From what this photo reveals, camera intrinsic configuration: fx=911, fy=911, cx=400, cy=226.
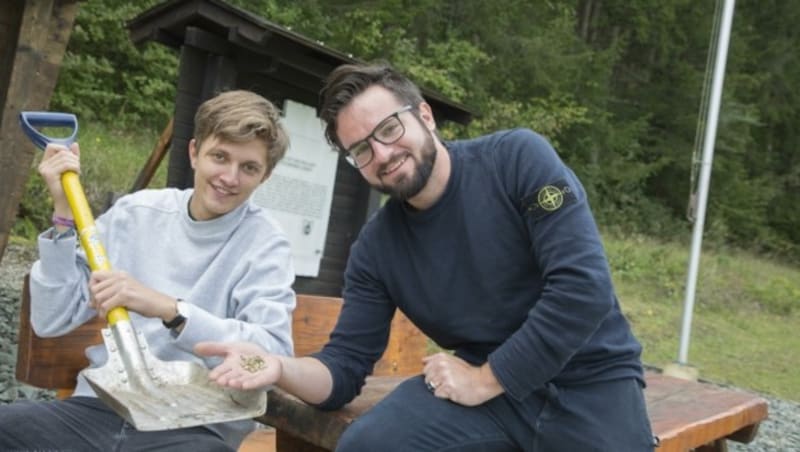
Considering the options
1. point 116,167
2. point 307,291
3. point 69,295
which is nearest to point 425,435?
point 69,295

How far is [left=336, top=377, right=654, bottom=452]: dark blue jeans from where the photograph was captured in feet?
6.85

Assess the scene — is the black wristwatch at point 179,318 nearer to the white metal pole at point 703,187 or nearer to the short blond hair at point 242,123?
the short blond hair at point 242,123

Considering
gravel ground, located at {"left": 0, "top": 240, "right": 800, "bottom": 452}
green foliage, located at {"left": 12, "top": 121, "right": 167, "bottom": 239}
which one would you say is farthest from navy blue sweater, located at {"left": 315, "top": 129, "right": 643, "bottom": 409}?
green foliage, located at {"left": 12, "top": 121, "right": 167, "bottom": 239}

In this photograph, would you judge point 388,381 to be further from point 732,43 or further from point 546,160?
point 732,43

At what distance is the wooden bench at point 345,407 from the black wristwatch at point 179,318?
0.32 metres

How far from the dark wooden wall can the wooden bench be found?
1.94m

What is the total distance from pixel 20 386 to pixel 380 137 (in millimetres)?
3275

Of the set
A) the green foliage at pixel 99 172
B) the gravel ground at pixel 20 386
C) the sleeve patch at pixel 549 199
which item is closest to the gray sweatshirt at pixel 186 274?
the sleeve patch at pixel 549 199

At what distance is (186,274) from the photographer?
2.57m

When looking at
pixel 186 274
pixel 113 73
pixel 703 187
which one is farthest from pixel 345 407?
pixel 113 73

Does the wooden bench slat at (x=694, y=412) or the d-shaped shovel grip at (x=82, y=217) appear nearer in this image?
the d-shaped shovel grip at (x=82, y=217)

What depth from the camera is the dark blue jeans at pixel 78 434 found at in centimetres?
223

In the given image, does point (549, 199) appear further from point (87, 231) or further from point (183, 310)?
point (87, 231)

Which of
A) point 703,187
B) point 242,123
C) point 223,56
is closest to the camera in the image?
point 242,123
